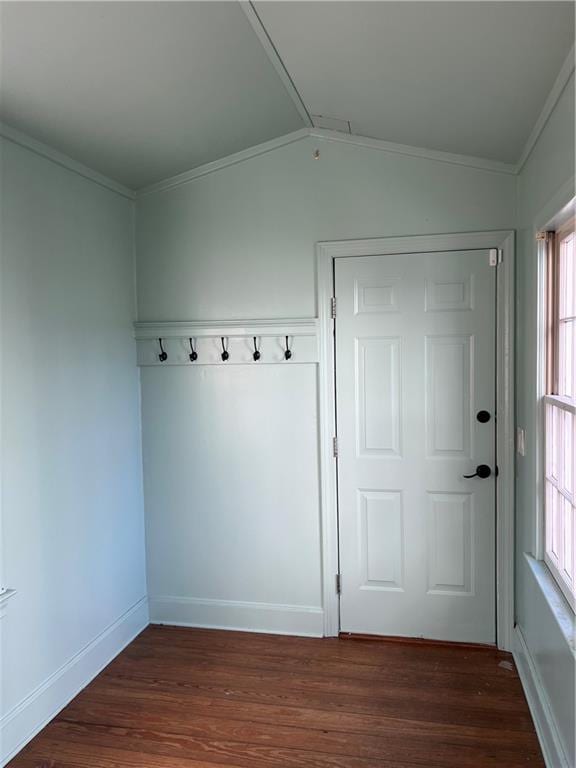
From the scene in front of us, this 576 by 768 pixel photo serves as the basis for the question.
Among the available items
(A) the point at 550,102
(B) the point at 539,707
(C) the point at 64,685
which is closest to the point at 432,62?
(A) the point at 550,102

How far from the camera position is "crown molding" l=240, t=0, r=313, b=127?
5.72 ft

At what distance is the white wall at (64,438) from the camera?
2146mm

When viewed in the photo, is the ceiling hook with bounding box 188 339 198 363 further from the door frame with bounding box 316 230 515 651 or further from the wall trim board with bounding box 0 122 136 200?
the wall trim board with bounding box 0 122 136 200

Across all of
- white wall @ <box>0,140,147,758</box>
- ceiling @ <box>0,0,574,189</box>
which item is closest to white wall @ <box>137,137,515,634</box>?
white wall @ <box>0,140,147,758</box>

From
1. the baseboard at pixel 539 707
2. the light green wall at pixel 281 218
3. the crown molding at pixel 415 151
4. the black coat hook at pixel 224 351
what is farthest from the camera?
the black coat hook at pixel 224 351

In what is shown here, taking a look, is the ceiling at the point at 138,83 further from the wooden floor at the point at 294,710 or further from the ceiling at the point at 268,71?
the wooden floor at the point at 294,710

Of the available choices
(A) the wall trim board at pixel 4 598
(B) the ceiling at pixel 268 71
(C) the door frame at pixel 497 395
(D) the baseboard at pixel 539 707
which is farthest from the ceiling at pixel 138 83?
(D) the baseboard at pixel 539 707

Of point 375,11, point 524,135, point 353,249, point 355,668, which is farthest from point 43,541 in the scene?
point 524,135

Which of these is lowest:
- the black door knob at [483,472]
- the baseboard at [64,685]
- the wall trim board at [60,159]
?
the baseboard at [64,685]

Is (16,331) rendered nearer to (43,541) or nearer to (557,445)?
(43,541)

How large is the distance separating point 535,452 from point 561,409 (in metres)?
0.32

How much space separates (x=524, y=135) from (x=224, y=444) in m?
2.02

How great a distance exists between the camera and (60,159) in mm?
2416

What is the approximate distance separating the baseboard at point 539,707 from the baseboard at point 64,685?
195 cm
